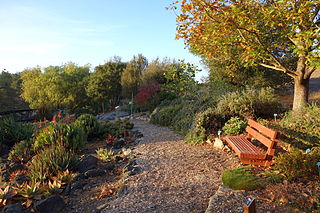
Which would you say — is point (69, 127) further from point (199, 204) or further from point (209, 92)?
point (209, 92)

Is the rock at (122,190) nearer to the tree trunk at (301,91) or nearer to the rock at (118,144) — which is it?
the rock at (118,144)

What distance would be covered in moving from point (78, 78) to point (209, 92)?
1581 cm

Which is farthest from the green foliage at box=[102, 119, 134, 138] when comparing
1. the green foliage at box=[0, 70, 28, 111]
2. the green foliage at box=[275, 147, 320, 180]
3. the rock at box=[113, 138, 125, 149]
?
the green foliage at box=[0, 70, 28, 111]

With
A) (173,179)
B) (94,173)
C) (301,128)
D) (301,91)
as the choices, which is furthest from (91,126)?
(301,91)

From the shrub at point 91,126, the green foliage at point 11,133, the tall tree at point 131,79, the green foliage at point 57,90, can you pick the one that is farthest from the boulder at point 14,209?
the green foliage at point 57,90

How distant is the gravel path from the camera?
10.7ft

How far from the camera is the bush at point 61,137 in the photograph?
6023 millimetres

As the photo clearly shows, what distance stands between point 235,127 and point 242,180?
10.2 ft

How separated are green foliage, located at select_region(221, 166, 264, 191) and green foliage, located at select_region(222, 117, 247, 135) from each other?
8.59 ft

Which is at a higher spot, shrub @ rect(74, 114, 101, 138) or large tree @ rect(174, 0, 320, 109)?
large tree @ rect(174, 0, 320, 109)

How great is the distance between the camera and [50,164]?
4.82 meters

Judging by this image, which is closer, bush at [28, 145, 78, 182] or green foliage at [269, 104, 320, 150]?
bush at [28, 145, 78, 182]

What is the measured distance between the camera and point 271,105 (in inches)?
291

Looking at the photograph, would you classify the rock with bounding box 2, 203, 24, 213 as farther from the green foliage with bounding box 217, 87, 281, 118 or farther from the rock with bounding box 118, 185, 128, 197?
the green foliage with bounding box 217, 87, 281, 118
